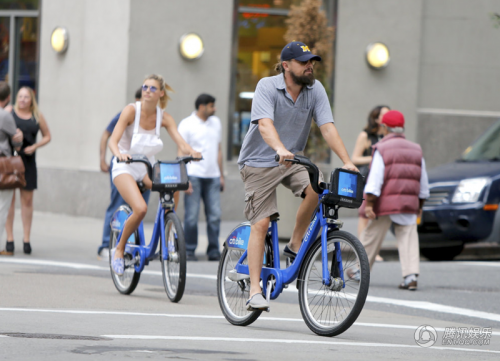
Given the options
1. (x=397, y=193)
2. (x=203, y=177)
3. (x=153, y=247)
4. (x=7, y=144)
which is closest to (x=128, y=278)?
(x=153, y=247)

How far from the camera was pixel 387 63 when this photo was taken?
17.4 metres

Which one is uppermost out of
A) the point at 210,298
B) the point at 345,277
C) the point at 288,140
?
the point at 288,140

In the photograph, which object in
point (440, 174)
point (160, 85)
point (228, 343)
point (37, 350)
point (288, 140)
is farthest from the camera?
point (440, 174)

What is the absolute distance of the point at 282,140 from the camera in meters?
6.15

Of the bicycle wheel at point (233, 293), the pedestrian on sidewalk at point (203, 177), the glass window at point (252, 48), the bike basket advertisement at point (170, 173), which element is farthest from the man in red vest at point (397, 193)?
the glass window at point (252, 48)

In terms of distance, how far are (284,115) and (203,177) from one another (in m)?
5.57

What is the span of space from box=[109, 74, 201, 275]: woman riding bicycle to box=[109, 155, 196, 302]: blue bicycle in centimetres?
13

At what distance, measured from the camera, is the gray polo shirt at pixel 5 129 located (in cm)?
1057

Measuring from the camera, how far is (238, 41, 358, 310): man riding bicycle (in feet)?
19.8

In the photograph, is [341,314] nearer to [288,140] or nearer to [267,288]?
[267,288]

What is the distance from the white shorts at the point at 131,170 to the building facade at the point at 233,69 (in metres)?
7.43

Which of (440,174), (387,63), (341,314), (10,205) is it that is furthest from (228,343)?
(387,63)

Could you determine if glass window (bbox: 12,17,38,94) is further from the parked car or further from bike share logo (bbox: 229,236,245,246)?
bike share logo (bbox: 229,236,245,246)

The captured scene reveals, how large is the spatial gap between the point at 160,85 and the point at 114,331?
2.90m
